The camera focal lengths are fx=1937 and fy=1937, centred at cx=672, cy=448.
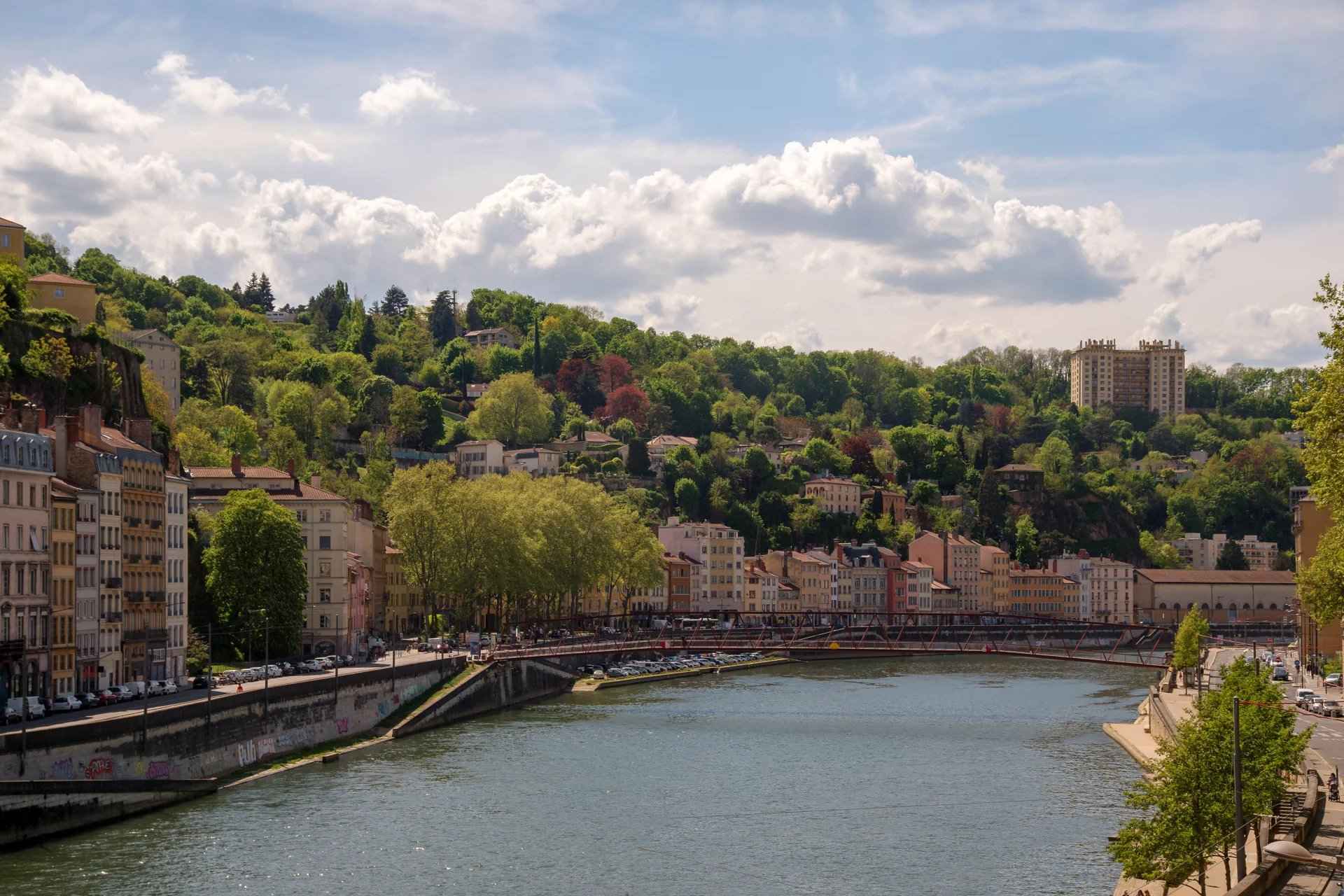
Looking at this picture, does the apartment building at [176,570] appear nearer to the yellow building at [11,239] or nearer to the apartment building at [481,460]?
the yellow building at [11,239]

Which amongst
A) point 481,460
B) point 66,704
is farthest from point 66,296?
point 481,460

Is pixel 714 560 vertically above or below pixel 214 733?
above

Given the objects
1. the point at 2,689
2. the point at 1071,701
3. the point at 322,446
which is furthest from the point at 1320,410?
the point at 322,446

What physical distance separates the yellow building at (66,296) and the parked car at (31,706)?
152 feet

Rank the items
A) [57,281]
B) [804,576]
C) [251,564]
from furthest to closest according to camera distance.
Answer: [804,576] → [57,281] → [251,564]

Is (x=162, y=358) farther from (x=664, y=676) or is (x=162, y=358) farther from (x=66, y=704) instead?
(x=66, y=704)

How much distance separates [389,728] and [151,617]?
10567mm

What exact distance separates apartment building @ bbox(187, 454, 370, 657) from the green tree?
33.5 feet

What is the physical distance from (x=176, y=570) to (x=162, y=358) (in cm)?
9352

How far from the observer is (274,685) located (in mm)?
70875

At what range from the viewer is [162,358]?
17038cm

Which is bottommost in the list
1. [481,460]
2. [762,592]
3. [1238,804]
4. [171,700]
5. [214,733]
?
[214,733]

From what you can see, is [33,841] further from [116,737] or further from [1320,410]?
[1320,410]

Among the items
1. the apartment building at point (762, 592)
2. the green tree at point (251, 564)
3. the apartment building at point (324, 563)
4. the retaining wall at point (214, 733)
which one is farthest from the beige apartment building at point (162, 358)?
the retaining wall at point (214, 733)
